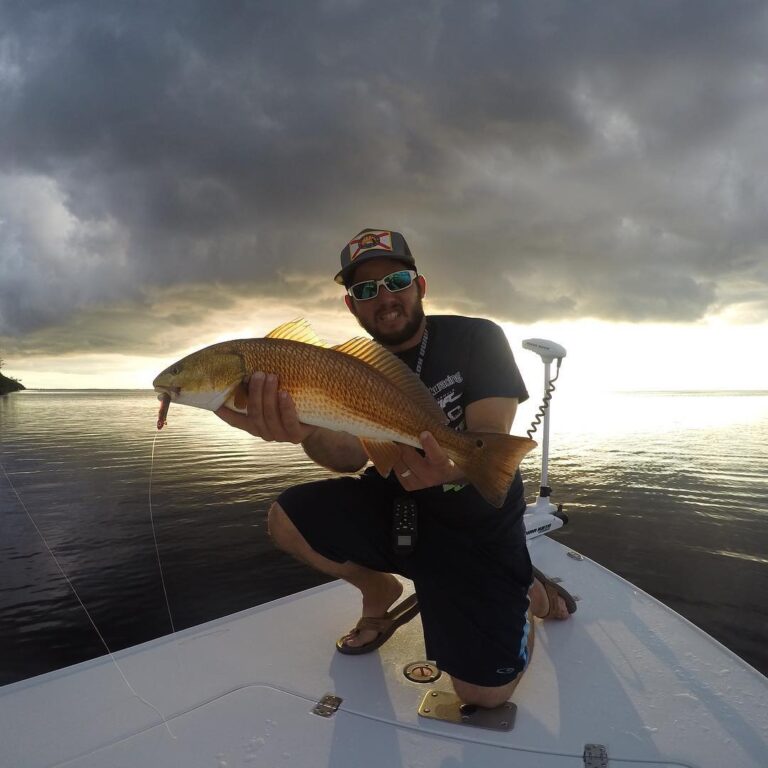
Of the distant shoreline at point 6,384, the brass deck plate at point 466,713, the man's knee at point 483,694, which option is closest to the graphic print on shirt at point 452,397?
the man's knee at point 483,694

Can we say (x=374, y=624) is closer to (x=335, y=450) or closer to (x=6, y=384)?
(x=335, y=450)


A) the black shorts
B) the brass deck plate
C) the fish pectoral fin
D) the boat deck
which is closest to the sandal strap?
the boat deck

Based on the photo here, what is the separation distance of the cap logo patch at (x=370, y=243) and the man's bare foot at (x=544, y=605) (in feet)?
11.0

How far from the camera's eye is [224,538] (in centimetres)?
1177

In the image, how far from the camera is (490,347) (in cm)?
432

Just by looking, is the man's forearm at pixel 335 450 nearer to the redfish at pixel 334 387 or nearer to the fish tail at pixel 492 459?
the redfish at pixel 334 387

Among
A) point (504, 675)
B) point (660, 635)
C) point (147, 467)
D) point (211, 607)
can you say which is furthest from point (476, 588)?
point (147, 467)

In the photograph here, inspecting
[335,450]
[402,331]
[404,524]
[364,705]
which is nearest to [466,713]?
[364,705]

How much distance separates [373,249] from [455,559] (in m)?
2.72

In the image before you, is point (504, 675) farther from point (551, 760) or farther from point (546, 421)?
point (546, 421)

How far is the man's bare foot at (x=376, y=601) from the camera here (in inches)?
163

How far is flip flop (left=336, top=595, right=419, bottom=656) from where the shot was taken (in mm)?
4051

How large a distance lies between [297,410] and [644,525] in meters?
12.4

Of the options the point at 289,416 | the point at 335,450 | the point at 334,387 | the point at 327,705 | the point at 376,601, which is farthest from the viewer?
the point at 376,601
